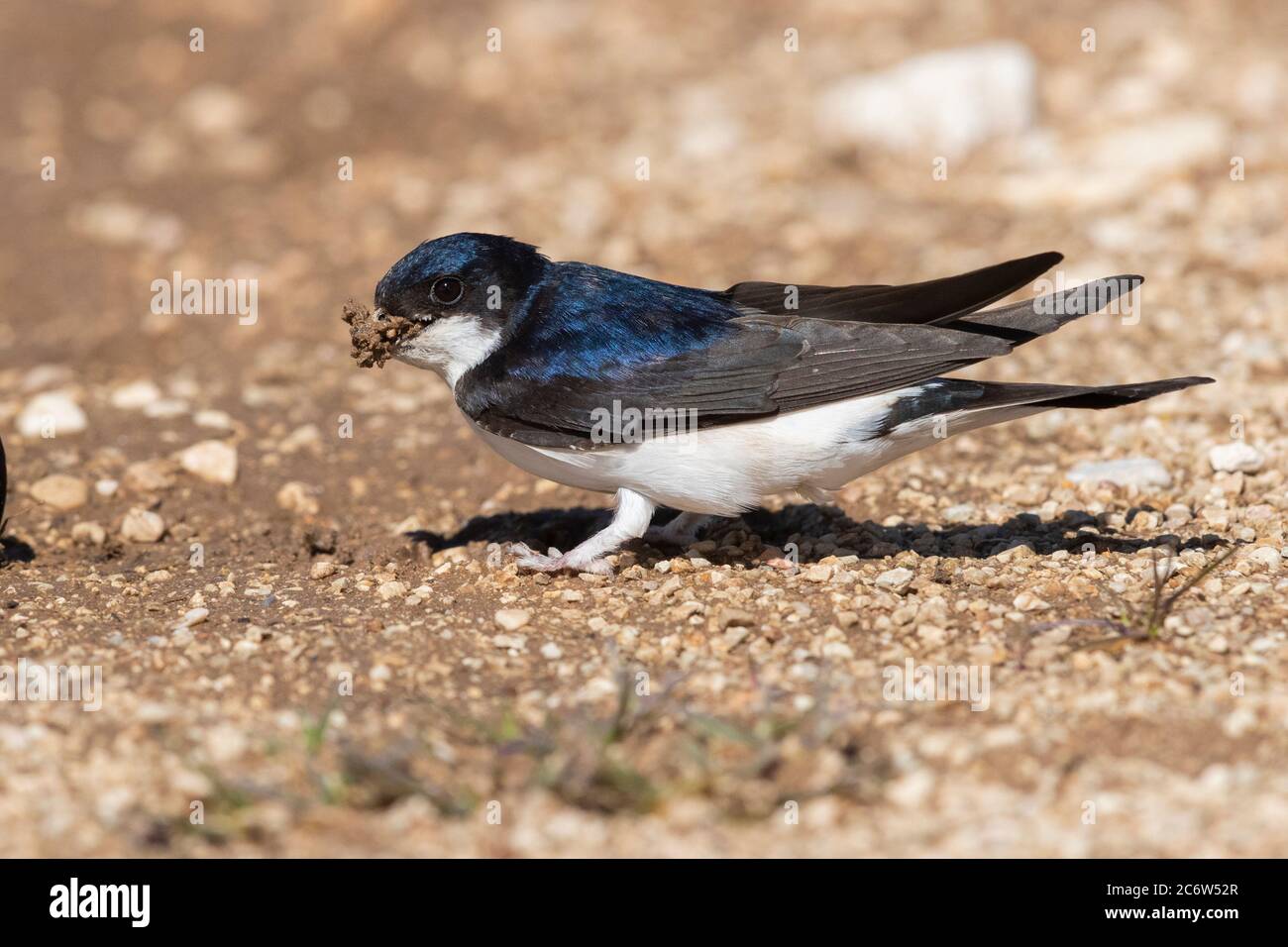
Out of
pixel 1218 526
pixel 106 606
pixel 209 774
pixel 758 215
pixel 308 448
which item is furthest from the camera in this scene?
pixel 758 215

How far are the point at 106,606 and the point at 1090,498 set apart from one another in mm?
3304

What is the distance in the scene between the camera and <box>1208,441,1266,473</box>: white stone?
5.21 meters

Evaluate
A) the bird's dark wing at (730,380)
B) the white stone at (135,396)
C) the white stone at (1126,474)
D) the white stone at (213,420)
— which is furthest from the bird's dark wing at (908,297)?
the white stone at (135,396)

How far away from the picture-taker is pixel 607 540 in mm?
4527

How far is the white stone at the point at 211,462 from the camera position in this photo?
18.4 ft

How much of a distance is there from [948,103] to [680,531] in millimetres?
4097

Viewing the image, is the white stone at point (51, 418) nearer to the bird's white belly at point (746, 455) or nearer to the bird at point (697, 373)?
the bird at point (697, 373)

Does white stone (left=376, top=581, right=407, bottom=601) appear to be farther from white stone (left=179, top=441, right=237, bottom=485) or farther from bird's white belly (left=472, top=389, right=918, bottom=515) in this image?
white stone (left=179, top=441, right=237, bottom=485)

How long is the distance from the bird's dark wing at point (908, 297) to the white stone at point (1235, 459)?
124cm

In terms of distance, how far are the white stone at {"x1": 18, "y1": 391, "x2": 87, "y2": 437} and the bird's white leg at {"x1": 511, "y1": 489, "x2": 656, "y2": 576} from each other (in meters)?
2.44

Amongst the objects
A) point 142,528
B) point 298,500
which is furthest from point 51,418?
point 298,500

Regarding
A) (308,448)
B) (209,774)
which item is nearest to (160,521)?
(308,448)

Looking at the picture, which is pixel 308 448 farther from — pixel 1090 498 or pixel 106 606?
pixel 1090 498
